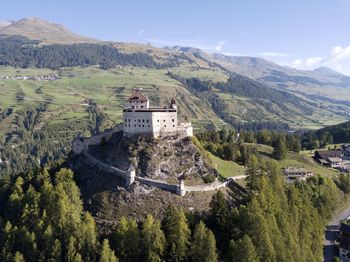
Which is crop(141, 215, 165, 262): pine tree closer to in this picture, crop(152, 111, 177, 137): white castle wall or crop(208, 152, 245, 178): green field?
crop(152, 111, 177, 137): white castle wall

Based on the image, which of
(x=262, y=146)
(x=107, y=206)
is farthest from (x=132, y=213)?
(x=262, y=146)

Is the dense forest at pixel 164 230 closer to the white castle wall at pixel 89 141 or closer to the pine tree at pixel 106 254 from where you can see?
the pine tree at pixel 106 254

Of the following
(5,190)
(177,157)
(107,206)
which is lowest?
→ (5,190)

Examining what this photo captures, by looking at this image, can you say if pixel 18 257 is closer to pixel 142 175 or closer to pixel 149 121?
pixel 142 175

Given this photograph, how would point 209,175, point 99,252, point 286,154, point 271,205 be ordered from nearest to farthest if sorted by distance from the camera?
point 99,252 < point 271,205 < point 209,175 < point 286,154

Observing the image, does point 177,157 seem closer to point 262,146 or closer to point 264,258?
point 264,258

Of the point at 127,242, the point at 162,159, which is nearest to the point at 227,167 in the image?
the point at 162,159

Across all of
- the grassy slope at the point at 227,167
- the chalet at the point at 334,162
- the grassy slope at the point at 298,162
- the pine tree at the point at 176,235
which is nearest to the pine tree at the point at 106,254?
the pine tree at the point at 176,235

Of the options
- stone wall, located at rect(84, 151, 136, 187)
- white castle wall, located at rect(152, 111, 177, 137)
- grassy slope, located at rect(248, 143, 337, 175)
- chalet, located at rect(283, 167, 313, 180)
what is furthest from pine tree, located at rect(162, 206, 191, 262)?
grassy slope, located at rect(248, 143, 337, 175)
